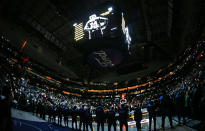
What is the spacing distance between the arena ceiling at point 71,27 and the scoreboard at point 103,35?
1.49 m

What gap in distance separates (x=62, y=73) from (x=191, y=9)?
17.1 m

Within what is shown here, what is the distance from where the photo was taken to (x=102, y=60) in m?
5.30

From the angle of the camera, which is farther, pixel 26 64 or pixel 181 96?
pixel 26 64

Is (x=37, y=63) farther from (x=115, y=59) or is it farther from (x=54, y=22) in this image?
(x=115, y=59)

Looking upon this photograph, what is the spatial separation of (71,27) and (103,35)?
7.97m

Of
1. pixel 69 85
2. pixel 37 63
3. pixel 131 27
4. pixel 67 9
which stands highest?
pixel 67 9

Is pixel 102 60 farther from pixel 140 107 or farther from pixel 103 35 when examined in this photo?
pixel 140 107

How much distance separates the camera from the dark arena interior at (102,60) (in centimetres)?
467

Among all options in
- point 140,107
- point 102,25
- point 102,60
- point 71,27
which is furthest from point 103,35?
point 71,27

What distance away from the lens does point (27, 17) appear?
34.7 feet

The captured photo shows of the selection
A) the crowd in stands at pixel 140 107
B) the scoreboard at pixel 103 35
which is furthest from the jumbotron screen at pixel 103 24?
the crowd in stands at pixel 140 107

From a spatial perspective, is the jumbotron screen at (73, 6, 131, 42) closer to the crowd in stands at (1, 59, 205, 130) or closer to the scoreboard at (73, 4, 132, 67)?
the scoreboard at (73, 4, 132, 67)

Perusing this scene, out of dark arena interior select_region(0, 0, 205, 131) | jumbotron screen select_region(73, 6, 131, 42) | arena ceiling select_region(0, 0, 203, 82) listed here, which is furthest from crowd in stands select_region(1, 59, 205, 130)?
jumbotron screen select_region(73, 6, 131, 42)

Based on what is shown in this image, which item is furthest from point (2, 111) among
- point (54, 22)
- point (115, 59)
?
point (54, 22)
